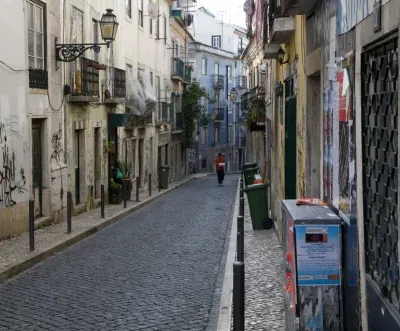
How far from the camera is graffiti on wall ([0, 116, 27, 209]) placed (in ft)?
42.1

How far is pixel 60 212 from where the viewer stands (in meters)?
16.7

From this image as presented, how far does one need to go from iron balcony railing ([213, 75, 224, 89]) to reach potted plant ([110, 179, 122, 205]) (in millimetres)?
38545

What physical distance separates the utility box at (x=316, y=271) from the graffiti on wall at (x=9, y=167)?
8.31 m

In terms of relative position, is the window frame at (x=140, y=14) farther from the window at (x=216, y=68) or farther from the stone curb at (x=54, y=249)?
the window at (x=216, y=68)

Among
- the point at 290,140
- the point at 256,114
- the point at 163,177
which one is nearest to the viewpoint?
the point at 290,140

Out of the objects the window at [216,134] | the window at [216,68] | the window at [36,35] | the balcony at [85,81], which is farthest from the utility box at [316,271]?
the window at [216,68]

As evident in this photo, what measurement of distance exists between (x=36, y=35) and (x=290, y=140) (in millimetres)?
6684

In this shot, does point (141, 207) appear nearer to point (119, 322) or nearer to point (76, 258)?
point (76, 258)

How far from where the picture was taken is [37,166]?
50.8ft

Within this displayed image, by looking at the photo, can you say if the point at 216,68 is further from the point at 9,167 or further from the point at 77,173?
the point at 9,167

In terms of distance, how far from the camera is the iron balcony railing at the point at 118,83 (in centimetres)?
2195

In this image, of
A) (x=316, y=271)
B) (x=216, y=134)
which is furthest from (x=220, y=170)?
(x=316, y=271)

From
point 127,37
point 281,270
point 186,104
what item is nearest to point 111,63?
point 127,37

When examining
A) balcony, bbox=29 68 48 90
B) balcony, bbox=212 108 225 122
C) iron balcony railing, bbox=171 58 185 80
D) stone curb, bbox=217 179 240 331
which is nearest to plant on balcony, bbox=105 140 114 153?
balcony, bbox=29 68 48 90
